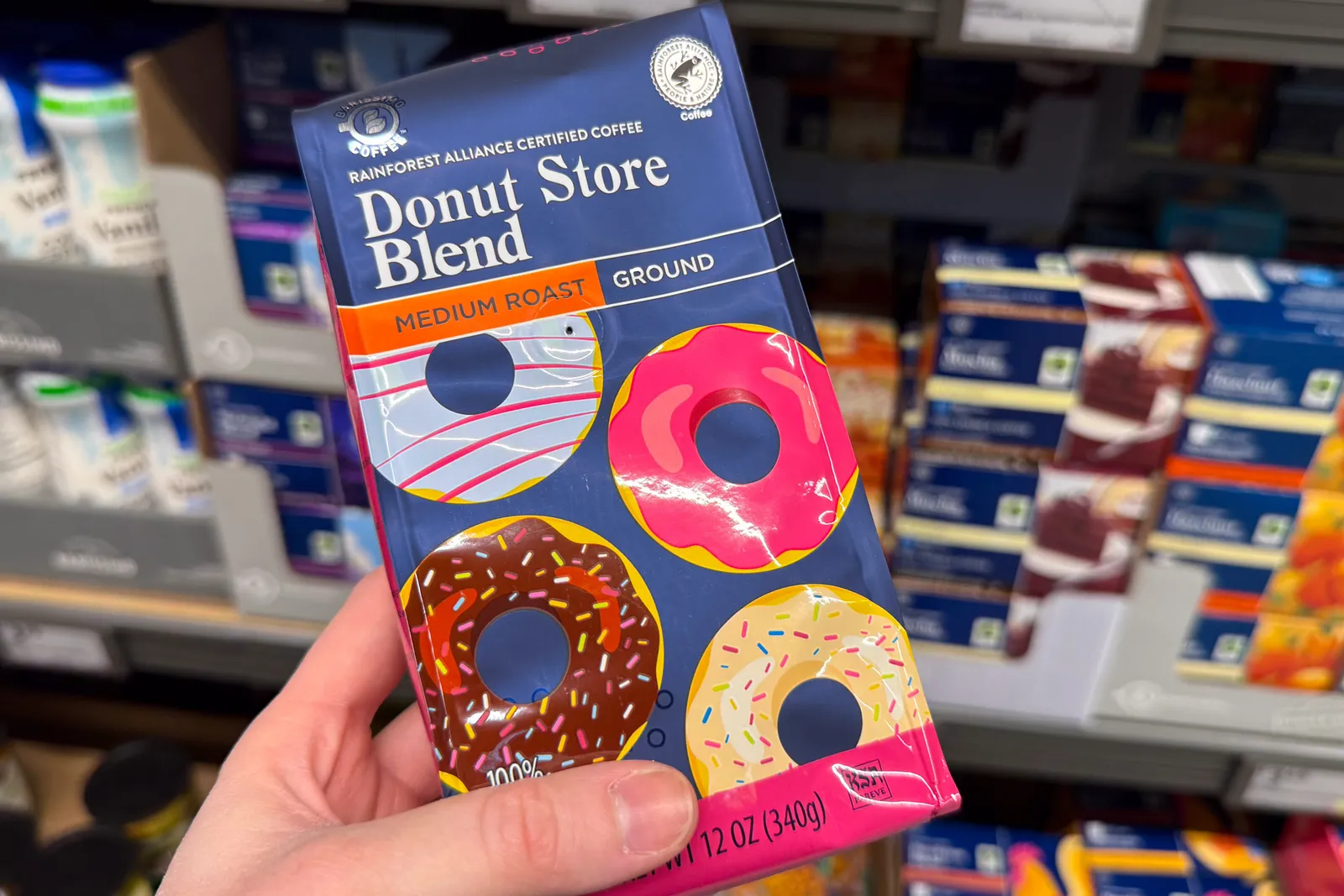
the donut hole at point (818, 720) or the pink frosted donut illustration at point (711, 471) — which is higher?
the pink frosted donut illustration at point (711, 471)

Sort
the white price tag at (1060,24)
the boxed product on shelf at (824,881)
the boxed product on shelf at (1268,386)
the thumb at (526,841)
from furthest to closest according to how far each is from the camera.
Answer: the boxed product on shelf at (824,881) → the boxed product on shelf at (1268,386) → the white price tag at (1060,24) → the thumb at (526,841)

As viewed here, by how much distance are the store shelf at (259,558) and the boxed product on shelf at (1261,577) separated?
0.82 meters

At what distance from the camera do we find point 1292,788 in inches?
37.9

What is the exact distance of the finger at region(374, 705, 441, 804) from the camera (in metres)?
0.81

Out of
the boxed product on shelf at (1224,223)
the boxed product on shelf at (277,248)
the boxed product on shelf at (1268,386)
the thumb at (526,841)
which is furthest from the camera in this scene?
the boxed product on shelf at (1224,223)

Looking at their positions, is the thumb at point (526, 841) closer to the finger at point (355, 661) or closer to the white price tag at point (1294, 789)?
the finger at point (355, 661)

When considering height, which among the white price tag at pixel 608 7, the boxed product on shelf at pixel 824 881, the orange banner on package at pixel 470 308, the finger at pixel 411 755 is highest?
the white price tag at pixel 608 7

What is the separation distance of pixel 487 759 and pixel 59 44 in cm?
87

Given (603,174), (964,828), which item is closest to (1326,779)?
(964,828)

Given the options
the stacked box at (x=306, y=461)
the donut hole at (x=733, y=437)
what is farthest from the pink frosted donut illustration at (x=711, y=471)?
the stacked box at (x=306, y=461)

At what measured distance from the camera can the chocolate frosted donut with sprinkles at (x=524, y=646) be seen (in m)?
0.58

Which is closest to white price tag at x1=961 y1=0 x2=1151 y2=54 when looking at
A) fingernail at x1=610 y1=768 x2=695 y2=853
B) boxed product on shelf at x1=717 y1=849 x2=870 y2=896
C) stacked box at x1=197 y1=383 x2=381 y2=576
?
fingernail at x1=610 y1=768 x2=695 y2=853

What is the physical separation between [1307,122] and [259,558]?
120 cm

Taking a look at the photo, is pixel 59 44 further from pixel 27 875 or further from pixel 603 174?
pixel 27 875
